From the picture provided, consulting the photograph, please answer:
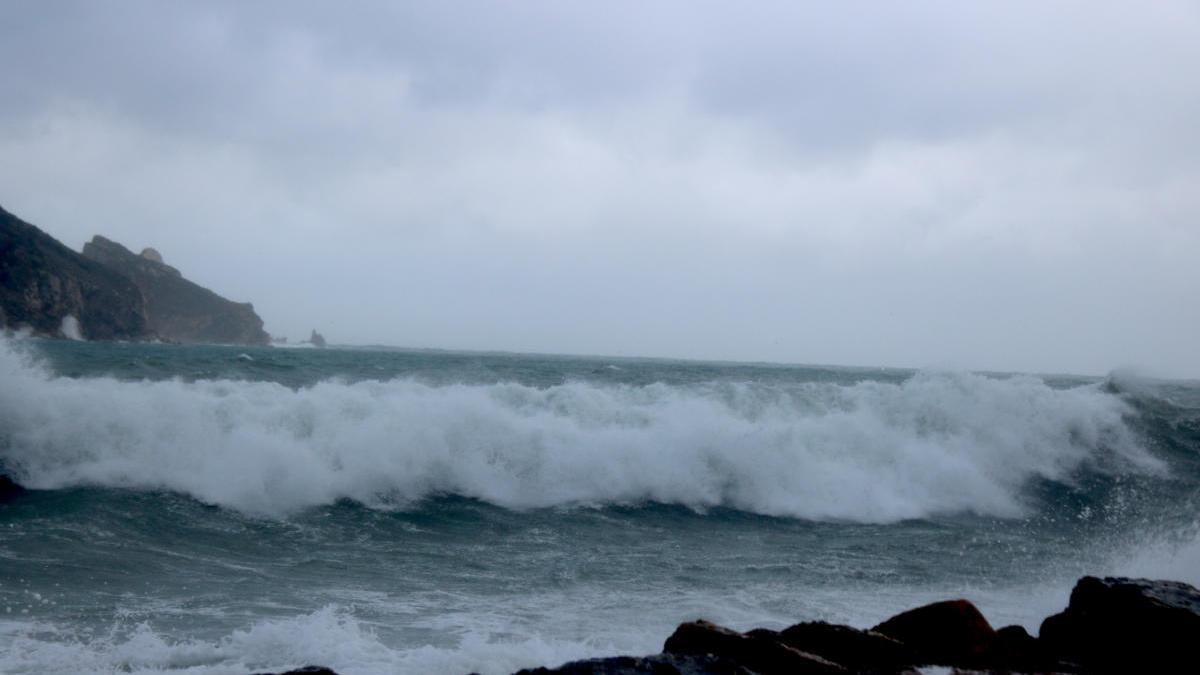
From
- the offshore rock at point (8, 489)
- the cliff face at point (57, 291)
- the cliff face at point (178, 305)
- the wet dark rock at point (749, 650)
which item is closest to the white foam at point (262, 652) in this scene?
the wet dark rock at point (749, 650)

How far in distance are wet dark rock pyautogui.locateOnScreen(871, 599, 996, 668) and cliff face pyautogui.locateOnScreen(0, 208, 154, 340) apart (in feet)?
230

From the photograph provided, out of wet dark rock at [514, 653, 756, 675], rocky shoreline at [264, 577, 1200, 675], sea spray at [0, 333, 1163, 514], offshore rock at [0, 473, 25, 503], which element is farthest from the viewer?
sea spray at [0, 333, 1163, 514]

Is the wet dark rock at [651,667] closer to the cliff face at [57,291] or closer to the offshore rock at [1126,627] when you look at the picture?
the offshore rock at [1126,627]


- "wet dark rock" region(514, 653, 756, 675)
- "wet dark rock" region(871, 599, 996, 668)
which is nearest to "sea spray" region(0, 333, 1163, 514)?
"wet dark rock" region(871, 599, 996, 668)

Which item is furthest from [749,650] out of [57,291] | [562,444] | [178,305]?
[178,305]

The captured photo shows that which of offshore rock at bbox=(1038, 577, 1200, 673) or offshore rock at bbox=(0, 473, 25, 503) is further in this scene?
offshore rock at bbox=(0, 473, 25, 503)

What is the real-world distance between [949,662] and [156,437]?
12717 mm

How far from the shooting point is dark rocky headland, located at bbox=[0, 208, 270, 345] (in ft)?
203

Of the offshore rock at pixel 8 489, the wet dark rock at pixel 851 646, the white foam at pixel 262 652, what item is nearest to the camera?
the wet dark rock at pixel 851 646

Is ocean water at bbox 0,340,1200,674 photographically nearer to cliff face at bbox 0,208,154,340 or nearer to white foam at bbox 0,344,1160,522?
white foam at bbox 0,344,1160,522

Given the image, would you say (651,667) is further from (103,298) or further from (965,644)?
(103,298)

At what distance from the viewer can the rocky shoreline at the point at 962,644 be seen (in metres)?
4.51

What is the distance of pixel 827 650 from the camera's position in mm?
5020

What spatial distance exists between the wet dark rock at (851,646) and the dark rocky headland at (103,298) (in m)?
69.6
